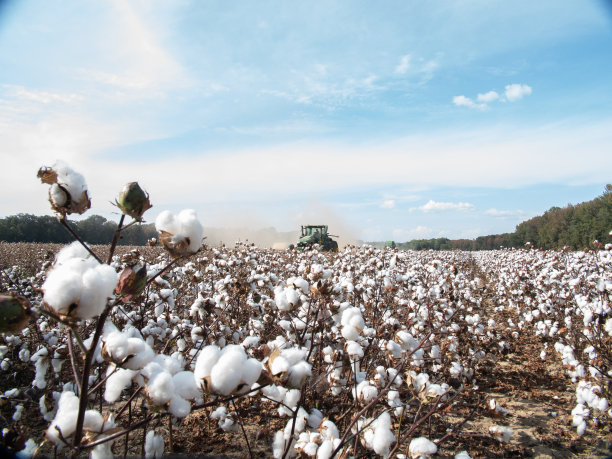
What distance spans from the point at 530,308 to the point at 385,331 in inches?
265

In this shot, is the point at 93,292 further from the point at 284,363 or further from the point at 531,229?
the point at 531,229

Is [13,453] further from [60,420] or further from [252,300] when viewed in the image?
[252,300]

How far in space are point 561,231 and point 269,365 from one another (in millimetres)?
55819

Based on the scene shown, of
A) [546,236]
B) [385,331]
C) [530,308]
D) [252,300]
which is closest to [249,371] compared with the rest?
[385,331]

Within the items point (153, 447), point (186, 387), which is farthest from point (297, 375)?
point (153, 447)

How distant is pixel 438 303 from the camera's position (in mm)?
5652

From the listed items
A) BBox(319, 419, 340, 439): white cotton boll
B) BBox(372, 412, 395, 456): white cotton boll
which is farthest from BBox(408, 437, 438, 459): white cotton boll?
BBox(319, 419, 340, 439): white cotton boll

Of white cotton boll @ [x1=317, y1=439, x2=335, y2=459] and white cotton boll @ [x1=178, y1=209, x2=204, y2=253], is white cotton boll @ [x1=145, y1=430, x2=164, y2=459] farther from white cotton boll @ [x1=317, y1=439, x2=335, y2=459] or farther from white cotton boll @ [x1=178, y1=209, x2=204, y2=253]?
white cotton boll @ [x1=178, y1=209, x2=204, y2=253]

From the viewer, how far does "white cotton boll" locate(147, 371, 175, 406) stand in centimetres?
102

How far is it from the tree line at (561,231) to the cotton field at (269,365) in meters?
23.0

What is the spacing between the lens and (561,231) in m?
45.8

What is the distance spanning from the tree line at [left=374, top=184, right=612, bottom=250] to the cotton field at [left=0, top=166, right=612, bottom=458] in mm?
22985

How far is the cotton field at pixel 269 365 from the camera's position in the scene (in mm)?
1055

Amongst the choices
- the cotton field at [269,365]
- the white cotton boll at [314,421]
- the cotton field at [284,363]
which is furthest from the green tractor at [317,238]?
the white cotton boll at [314,421]
